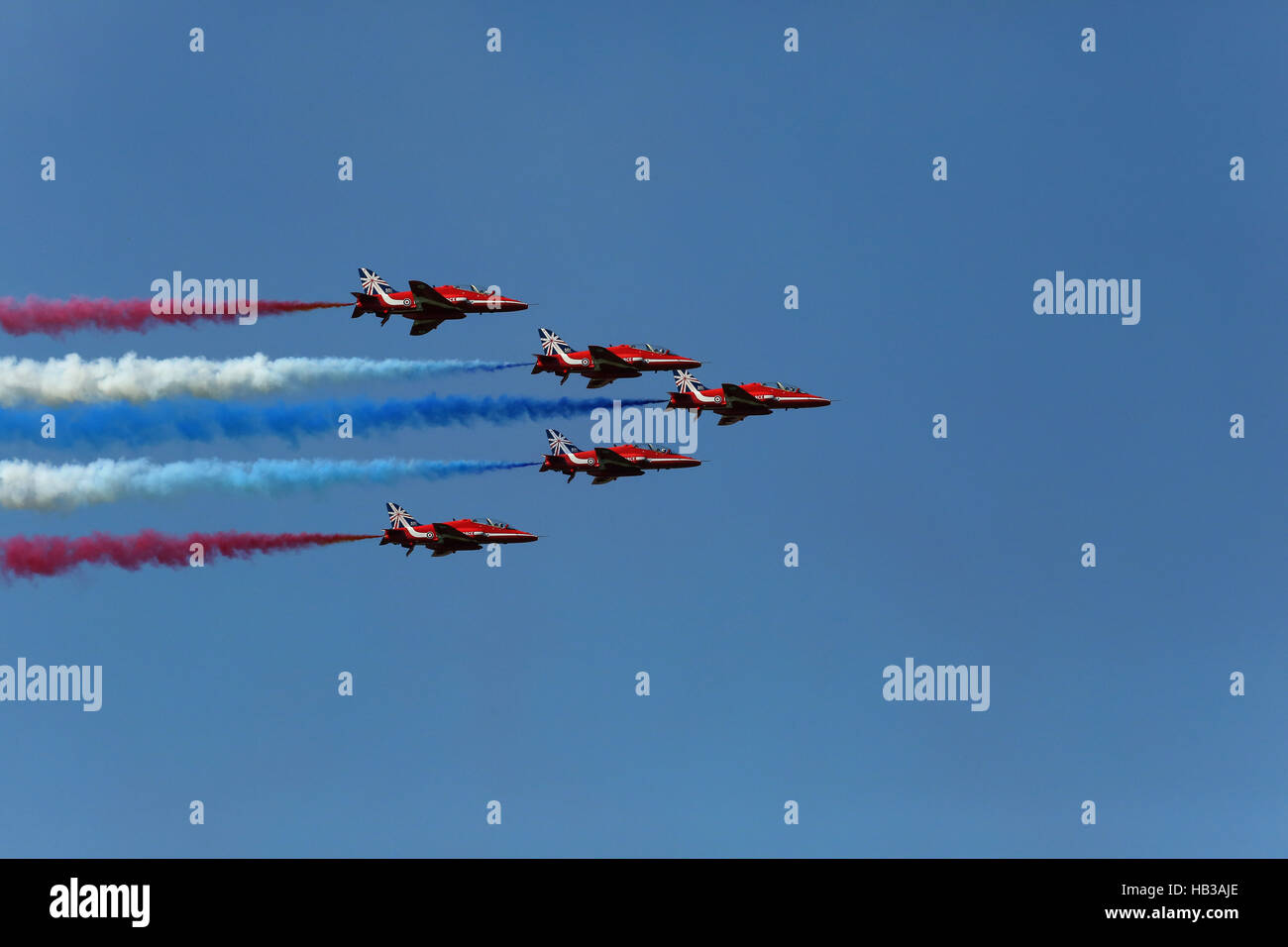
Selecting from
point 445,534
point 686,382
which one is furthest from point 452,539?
point 686,382

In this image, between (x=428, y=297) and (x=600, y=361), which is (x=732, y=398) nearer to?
(x=600, y=361)

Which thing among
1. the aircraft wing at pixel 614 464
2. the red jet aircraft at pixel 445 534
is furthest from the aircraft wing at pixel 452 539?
the aircraft wing at pixel 614 464

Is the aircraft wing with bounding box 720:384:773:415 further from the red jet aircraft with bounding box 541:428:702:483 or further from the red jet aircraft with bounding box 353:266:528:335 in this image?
the red jet aircraft with bounding box 353:266:528:335

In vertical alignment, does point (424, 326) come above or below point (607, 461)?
above

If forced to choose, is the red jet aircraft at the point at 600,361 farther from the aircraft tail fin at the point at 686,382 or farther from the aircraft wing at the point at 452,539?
the aircraft wing at the point at 452,539

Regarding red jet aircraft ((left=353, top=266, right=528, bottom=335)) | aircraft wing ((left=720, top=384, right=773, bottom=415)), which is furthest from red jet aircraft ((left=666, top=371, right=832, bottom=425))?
red jet aircraft ((left=353, top=266, right=528, bottom=335))
